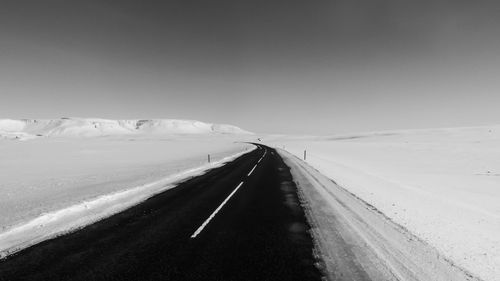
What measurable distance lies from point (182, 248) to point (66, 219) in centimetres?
465

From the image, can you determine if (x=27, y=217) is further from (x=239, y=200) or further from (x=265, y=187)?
(x=265, y=187)

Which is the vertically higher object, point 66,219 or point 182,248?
point 182,248

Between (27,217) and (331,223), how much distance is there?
8559 millimetres

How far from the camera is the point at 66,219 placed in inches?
344

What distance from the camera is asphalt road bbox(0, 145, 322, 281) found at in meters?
5.01

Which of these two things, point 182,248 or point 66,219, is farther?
A: point 66,219

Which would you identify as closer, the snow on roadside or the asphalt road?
the asphalt road

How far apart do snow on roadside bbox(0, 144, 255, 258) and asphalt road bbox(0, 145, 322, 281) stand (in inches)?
17.7

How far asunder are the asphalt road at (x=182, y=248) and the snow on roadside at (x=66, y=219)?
449 mm

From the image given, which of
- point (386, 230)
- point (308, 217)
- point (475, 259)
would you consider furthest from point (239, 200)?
point (475, 259)

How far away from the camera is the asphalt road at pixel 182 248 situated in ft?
16.4

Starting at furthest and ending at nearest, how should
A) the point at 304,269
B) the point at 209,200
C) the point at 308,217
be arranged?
the point at 209,200
the point at 308,217
the point at 304,269

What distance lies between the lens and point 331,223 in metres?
8.28

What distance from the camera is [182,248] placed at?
20.0 ft
